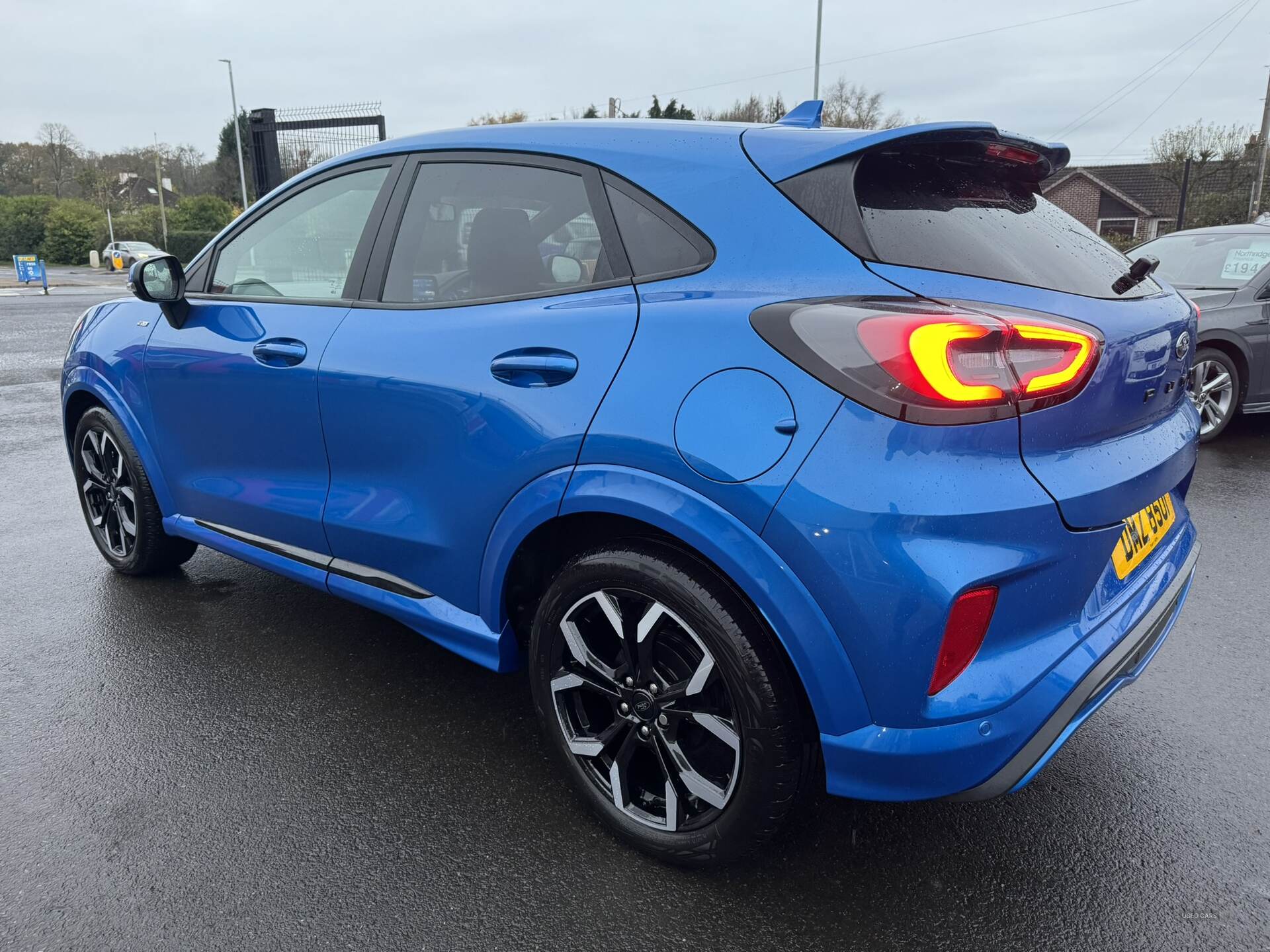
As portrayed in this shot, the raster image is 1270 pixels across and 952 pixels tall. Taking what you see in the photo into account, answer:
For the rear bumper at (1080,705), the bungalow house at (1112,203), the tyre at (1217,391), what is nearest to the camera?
the rear bumper at (1080,705)

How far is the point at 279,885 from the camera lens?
7.10 ft

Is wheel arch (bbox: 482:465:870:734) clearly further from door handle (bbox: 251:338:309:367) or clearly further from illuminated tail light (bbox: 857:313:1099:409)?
door handle (bbox: 251:338:309:367)

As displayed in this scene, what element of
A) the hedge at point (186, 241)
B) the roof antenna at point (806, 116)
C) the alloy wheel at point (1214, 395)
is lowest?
the alloy wheel at point (1214, 395)

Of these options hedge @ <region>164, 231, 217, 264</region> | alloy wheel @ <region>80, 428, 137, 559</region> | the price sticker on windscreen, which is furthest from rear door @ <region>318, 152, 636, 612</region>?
hedge @ <region>164, 231, 217, 264</region>

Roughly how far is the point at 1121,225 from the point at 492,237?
222 feet

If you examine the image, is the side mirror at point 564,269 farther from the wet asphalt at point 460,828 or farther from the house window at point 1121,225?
the house window at point 1121,225

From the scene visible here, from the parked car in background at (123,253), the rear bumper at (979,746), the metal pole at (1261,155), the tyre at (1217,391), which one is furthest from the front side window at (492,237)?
the parked car in background at (123,253)

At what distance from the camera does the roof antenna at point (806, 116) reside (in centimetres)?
260

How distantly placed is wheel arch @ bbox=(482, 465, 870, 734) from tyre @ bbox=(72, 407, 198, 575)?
2226mm

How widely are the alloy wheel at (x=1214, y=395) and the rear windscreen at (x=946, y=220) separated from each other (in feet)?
17.1

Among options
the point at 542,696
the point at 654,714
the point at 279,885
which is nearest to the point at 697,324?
the point at 654,714

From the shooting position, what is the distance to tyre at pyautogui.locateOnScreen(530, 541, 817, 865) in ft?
6.41

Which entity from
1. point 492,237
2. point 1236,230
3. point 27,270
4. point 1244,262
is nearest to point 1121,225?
point 27,270

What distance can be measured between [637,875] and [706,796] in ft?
0.99
